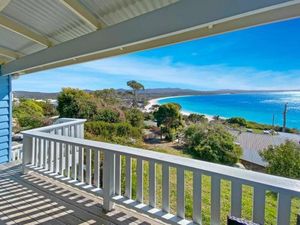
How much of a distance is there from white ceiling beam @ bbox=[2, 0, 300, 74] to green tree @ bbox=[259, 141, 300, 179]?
422cm

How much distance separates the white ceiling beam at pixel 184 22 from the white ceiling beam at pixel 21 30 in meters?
0.60

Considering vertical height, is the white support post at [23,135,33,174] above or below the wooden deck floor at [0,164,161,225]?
above

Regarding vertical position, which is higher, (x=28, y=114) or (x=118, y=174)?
(x=28, y=114)

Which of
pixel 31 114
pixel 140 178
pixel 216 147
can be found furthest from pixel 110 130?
pixel 31 114

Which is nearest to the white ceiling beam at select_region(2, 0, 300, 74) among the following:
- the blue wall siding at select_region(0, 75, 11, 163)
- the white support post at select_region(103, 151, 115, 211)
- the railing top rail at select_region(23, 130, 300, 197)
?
the railing top rail at select_region(23, 130, 300, 197)

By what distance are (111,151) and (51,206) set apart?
1.11 m

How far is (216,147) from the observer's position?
317 inches

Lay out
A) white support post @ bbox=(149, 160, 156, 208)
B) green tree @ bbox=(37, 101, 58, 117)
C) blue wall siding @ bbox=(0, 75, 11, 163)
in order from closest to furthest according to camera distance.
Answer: white support post @ bbox=(149, 160, 156, 208) → blue wall siding @ bbox=(0, 75, 11, 163) → green tree @ bbox=(37, 101, 58, 117)

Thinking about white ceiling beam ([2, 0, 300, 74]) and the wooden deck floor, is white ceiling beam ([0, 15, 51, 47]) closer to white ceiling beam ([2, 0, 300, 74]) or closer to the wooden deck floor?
white ceiling beam ([2, 0, 300, 74])

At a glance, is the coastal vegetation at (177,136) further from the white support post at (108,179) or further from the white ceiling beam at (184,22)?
the white ceiling beam at (184,22)

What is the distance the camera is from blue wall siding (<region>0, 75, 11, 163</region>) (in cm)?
575

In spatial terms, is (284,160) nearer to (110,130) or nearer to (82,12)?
(82,12)

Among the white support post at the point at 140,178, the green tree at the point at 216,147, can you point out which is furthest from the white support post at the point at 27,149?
the green tree at the point at 216,147

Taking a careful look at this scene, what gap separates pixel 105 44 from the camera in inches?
109
